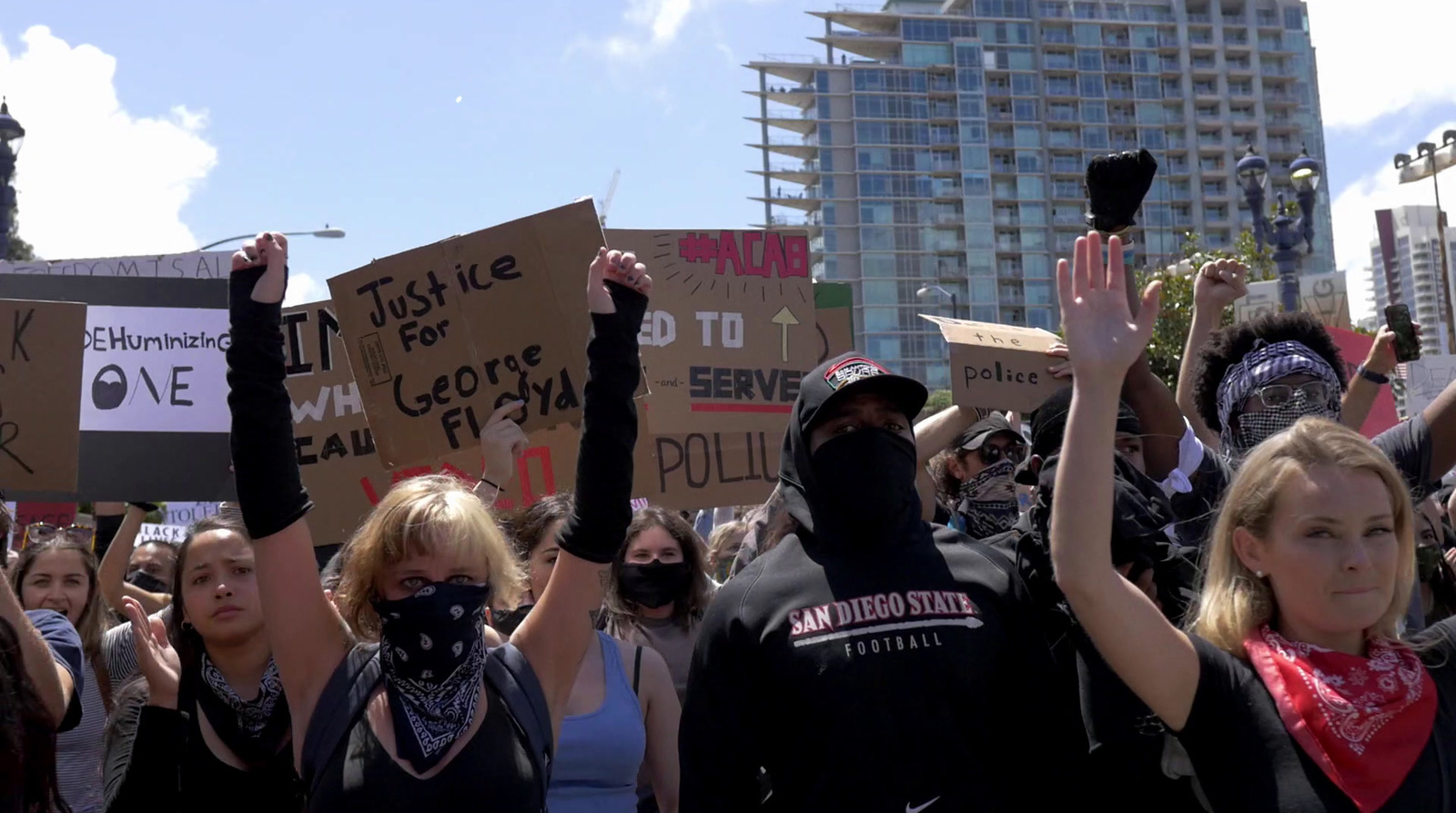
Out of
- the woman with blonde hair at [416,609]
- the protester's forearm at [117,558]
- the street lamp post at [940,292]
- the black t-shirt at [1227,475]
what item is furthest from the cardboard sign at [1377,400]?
the street lamp post at [940,292]

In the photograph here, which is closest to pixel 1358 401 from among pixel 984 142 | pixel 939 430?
pixel 939 430

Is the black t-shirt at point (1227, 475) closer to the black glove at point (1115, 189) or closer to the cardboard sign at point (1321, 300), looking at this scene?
the black glove at point (1115, 189)

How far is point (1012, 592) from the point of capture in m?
2.72

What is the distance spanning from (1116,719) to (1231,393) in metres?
1.51

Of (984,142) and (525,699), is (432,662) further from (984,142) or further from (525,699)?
(984,142)

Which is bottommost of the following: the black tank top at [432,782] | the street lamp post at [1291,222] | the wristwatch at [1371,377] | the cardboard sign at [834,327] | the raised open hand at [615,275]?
the black tank top at [432,782]

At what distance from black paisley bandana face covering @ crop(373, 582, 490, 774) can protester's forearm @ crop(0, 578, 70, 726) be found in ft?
3.44

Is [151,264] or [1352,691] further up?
[151,264]

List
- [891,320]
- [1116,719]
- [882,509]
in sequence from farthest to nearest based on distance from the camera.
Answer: [891,320] → [882,509] → [1116,719]

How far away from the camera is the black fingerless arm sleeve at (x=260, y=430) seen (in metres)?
2.61

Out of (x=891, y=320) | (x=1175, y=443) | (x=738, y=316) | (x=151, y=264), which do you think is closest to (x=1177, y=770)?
(x=1175, y=443)

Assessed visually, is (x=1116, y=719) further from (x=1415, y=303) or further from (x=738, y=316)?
(x=1415, y=303)

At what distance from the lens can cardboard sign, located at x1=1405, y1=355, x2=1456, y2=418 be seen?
8234mm

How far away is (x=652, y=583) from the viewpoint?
450 centimetres
